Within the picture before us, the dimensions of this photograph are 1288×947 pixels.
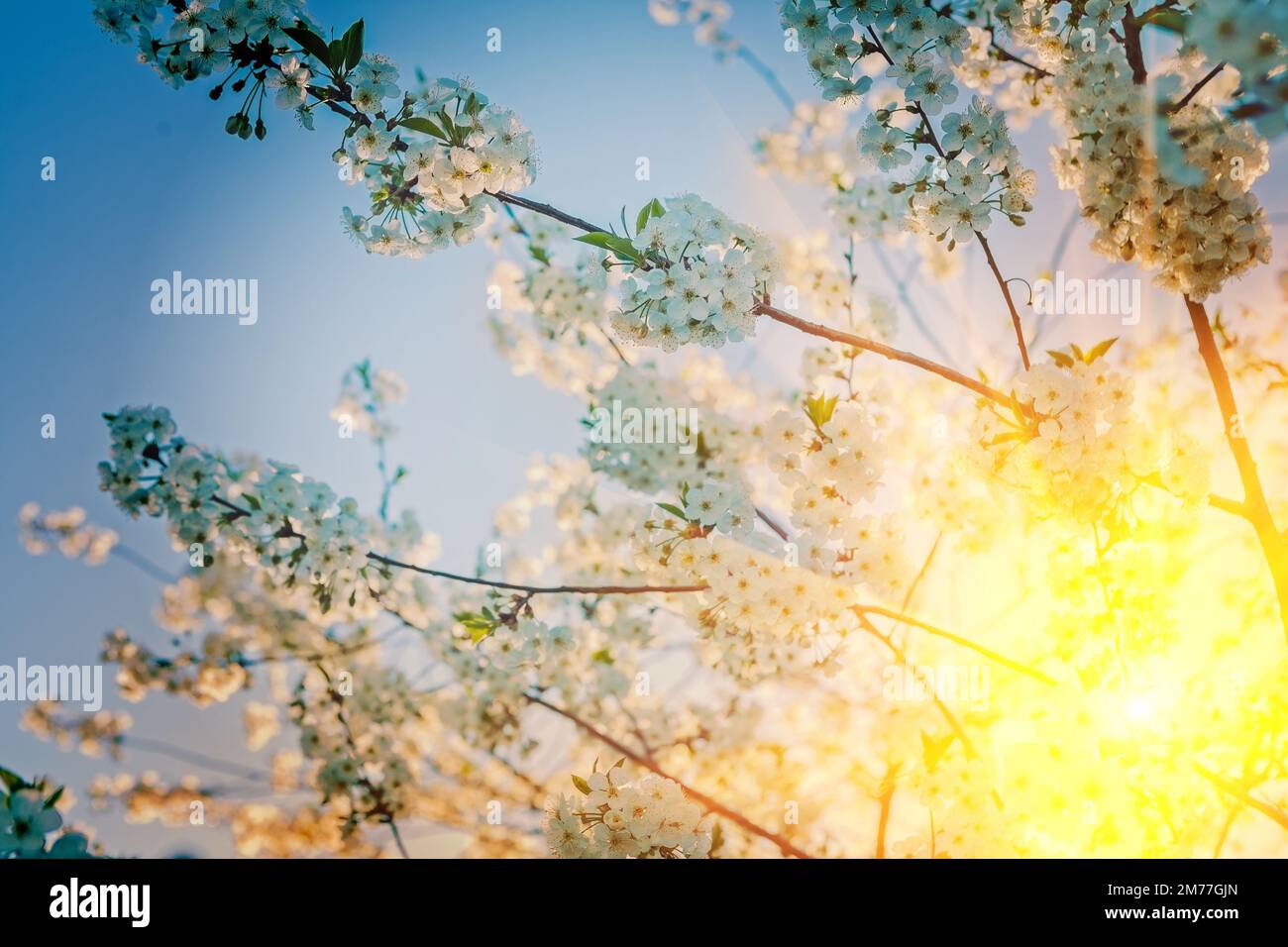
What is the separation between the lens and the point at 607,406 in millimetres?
2670

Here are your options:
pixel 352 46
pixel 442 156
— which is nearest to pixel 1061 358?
pixel 442 156

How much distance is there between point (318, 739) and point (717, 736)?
1826mm

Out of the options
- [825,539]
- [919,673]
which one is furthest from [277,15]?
[919,673]

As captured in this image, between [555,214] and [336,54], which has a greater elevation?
[336,54]

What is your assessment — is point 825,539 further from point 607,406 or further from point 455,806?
point 455,806

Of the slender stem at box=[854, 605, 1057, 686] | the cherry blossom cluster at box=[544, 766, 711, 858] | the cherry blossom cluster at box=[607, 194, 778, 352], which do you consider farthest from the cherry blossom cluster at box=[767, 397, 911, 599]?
the cherry blossom cluster at box=[544, 766, 711, 858]

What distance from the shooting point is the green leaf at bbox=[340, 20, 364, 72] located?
4.39 feet

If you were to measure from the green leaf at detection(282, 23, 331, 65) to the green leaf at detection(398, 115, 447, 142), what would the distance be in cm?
24

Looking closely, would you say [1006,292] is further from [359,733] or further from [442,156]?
[359,733]

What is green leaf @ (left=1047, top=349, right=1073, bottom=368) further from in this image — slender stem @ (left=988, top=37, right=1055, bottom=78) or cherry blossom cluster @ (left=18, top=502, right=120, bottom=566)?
cherry blossom cluster @ (left=18, top=502, right=120, bottom=566)

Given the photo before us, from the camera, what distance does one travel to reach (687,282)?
1.34 metres
